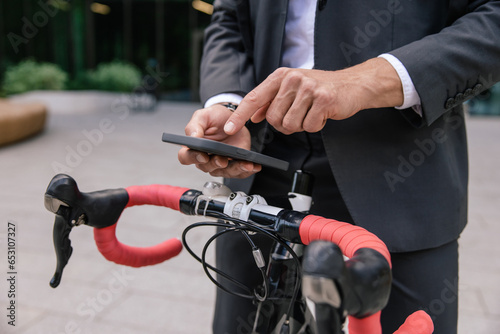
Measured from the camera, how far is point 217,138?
1185 mm

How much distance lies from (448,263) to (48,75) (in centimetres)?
1595

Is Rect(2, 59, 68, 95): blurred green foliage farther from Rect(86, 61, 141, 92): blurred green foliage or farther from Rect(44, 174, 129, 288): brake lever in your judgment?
Rect(44, 174, 129, 288): brake lever

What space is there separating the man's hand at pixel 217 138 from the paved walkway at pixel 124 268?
662 millimetres

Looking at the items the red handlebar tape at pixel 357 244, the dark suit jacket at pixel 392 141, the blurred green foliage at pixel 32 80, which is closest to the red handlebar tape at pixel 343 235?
the red handlebar tape at pixel 357 244

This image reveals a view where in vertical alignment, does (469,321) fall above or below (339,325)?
below

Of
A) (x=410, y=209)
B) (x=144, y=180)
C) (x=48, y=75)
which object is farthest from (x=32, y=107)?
(x=410, y=209)

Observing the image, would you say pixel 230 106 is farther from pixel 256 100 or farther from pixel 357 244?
pixel 357 244

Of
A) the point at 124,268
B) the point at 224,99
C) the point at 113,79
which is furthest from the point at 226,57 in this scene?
the point at 113,79

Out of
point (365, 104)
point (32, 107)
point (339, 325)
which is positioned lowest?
point (32, 107)

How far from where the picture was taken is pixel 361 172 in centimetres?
118

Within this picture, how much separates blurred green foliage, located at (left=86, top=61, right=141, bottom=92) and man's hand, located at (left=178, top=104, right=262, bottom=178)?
16466 millimetres

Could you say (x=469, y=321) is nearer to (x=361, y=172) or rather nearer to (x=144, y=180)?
(x=361, y=172)

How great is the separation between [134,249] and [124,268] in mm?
2486

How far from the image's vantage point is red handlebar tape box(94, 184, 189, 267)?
44.8 inches
